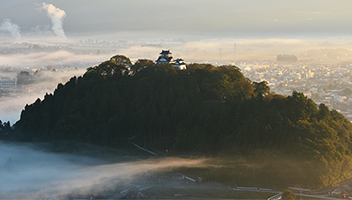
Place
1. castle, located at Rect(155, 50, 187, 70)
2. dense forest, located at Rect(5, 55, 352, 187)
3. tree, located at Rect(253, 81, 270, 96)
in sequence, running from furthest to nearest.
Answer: castle, located at Rect(155, 50, 187, 70), tree, located at Rect(253, 81, 270, 96), dense forest, located at Rect(5, 55, 352, 187)

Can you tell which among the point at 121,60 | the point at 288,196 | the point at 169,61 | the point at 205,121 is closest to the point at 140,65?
the point at 121,60

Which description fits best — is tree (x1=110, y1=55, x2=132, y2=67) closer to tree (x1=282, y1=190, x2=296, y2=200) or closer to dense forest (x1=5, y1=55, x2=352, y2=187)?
dense forest (x1=5, y1=55, x2=352, y2=187)

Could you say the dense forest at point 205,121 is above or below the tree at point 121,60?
below

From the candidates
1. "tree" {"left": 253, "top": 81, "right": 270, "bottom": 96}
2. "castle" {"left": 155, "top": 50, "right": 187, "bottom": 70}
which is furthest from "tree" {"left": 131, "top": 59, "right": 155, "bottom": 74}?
"tree" {"left": 253, "top": 81, "right": 270, "bottom": 96}

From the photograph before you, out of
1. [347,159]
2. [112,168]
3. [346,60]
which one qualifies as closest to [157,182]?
[112,168]

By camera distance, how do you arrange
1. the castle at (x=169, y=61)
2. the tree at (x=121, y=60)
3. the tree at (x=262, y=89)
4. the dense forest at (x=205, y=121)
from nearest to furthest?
the dense forest at (x=205, y=121), the tree at (x=262, y=89), the tree at (x=121, y=60), the castle at (x=169, y=61)

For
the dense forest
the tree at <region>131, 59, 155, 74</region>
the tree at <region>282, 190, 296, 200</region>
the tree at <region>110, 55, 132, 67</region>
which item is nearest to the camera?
the tree at <region>282, 190, 296, 200</region>

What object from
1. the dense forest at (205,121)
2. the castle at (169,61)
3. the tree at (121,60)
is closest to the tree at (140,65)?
the dense forest at (205,121)

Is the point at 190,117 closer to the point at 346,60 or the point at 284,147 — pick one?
the point at 284,147

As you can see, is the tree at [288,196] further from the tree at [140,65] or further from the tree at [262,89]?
the tree at [140,65]
